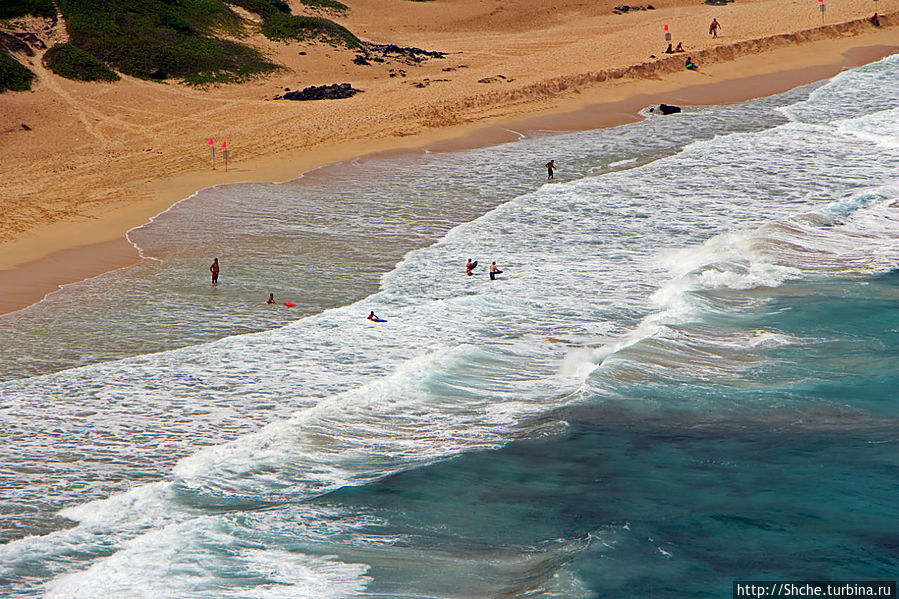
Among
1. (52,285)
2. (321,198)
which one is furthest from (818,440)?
(321,198)

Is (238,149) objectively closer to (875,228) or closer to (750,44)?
(875,228)

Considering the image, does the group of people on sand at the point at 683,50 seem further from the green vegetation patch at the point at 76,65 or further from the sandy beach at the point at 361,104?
the green vegetation patch at the point at 76,65

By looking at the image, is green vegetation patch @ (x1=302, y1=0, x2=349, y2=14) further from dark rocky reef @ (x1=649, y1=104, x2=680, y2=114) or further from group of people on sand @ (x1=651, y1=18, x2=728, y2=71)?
dark rocky reef @ (x1=649, y1=104, x2=680, y2=114)

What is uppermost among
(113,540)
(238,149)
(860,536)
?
(238,149)

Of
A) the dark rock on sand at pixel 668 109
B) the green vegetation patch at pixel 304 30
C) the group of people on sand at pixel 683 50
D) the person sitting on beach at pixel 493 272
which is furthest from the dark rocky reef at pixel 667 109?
the person sitting on beach at pixel 493 272

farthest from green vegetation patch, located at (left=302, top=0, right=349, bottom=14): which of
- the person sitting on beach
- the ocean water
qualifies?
the person sitting on beach

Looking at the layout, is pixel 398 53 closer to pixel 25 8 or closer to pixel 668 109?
pixel 668 109
